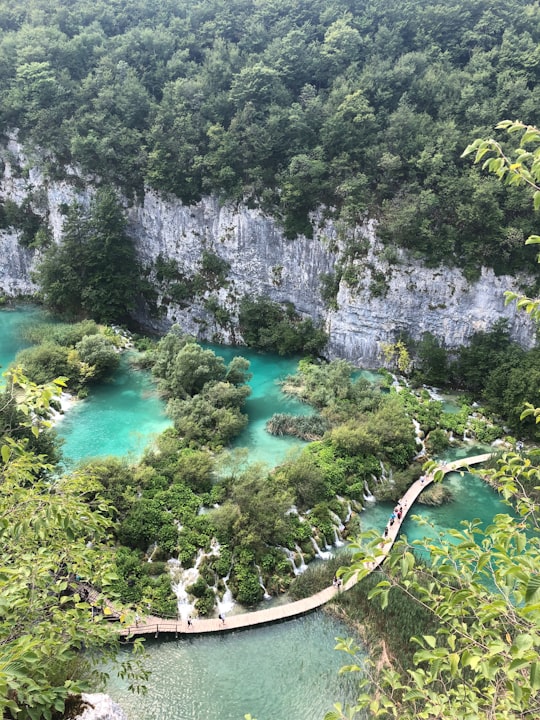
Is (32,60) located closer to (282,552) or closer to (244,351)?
(244,351)

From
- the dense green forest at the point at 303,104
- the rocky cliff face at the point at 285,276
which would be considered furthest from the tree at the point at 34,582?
the dense green forest at the point at 303,104

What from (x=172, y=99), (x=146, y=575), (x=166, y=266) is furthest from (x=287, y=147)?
(x=146, y=575)

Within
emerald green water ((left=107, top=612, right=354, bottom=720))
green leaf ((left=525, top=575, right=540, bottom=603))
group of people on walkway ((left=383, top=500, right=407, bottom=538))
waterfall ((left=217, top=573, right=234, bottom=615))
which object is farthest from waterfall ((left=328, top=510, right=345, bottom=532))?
green leaf ((left=525, top=575, right=540, bottom=603))

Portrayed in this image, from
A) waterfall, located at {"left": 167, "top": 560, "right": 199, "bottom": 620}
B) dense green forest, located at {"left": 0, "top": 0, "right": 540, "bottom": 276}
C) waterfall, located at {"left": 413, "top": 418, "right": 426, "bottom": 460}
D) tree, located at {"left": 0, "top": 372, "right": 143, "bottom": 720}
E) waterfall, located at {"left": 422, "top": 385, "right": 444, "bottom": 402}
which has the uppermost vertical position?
dense green forest, located at {"left": 0, "top": 0, "right": 540, "bottom": 276}

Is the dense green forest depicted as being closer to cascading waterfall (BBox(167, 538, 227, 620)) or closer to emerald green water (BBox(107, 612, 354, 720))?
cascading waterfall (BBox(167, 538, 227, 620))

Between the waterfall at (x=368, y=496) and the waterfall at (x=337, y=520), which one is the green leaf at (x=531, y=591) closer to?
the waterfall at (x=337, y=520)

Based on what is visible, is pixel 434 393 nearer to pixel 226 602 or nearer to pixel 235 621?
pixel 226 602
